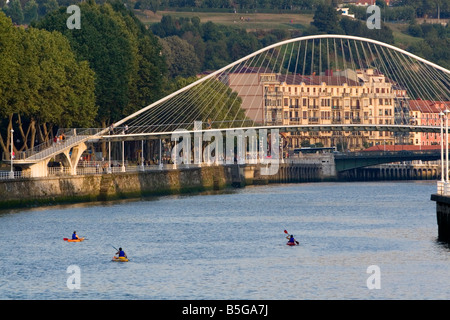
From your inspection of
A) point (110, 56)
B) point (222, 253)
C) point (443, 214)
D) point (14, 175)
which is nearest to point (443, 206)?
point (443, 214)

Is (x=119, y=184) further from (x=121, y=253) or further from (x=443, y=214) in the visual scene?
(x=443, y=214)

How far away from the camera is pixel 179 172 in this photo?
13300 centimetres

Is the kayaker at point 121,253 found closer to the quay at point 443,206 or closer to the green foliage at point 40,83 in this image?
the quay at point 443,206

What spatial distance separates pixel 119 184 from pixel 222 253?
4376 cm

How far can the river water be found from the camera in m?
62.0

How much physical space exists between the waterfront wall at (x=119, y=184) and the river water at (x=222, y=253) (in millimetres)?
1705

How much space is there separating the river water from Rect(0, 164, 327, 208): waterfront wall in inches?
67.1

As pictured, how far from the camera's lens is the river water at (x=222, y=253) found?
6203 centimetres

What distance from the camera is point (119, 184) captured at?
388ft

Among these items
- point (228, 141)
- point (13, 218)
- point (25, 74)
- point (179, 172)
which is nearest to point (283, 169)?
point (228, 141)

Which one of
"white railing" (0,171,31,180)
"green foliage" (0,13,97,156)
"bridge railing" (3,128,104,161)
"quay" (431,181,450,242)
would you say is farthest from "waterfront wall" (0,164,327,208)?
"quay" (431,181,450,242)

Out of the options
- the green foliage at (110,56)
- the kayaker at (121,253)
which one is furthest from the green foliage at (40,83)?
the kayaker at (121,253)

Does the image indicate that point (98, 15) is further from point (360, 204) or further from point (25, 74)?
point (360, 204)

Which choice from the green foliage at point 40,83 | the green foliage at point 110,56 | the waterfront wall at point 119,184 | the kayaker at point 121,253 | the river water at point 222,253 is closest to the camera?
the river water at point 222,253
